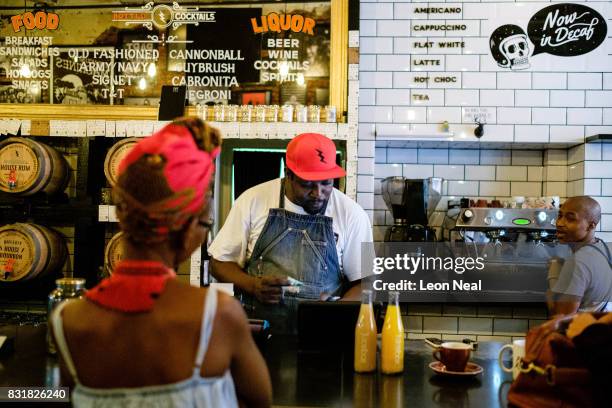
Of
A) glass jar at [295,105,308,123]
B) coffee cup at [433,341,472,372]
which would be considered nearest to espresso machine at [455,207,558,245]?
glass jar at [295,105,308,123]

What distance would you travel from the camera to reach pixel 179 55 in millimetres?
4004

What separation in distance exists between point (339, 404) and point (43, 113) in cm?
331

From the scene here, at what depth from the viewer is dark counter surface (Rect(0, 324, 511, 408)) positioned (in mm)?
1626

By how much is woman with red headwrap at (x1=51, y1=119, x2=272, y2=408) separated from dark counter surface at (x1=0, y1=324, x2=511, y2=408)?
0.54m

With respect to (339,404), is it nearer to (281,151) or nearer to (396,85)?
(281,151)

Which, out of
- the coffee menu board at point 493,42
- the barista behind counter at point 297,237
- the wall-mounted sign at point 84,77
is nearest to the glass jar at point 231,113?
the wall-mounted sign at point 84,77

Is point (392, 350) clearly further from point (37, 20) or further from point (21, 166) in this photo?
point (37, 20)

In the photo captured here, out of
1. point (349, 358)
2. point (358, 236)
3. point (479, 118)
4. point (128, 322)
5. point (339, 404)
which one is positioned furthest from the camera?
point (479, 118)

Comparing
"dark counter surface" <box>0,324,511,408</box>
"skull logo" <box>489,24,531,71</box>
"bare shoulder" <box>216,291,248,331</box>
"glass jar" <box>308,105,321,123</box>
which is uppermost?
"skull logo" <box>489,24,531,71</box>

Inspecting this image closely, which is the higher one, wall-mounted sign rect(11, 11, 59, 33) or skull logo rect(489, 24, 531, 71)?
wall-mounted sign rect(11, 11, 59, 33)

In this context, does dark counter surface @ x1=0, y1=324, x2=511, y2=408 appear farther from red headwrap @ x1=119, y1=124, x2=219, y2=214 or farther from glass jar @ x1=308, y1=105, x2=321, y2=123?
glass jar @ x1=308, y1=105, x2=321, y2=123

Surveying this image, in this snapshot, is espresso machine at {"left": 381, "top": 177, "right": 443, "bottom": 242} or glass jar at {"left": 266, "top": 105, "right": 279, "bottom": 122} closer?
glass jar at {"left": 266, "top": 105, "right": 279, "bottom": 122}

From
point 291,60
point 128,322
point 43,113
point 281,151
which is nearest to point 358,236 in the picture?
point 281,151

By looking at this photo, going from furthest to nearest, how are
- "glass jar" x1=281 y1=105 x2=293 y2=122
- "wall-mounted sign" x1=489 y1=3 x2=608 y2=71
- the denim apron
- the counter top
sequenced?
"wall-mounted sign" x1=489 y1=3 x2=608 y2=71 < "glass jar" x1=281 y1=105 x2=293 y2=122 < the denim apron < the counter top
